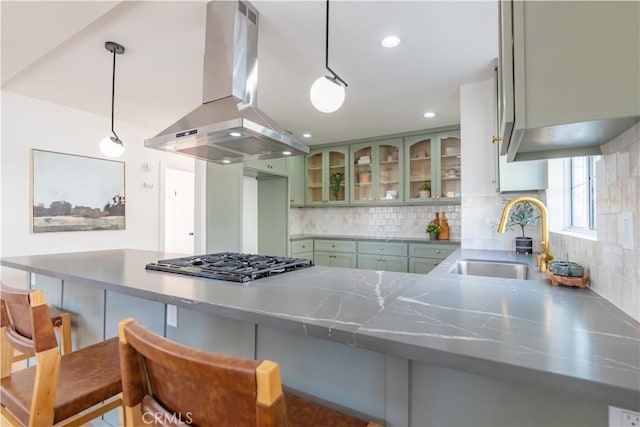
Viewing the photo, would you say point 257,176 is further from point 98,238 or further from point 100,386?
point 100,386

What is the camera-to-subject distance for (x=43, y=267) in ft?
5.57

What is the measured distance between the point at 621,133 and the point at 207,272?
5.25ft

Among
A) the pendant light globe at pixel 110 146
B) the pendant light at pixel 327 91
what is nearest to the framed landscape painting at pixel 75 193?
the pendant light globe at pixel 110 146

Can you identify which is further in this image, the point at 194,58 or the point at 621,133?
the point at 194,58

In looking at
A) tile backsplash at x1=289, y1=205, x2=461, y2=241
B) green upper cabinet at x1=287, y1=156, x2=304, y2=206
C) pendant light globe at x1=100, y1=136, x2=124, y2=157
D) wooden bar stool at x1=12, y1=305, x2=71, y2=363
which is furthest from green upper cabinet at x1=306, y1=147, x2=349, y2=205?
wooden bar stool at x1=12, y1=305, x2=71, y2=363

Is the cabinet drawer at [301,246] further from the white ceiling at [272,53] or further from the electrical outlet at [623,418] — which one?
the electrical outlet at [623,418]

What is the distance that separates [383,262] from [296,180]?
1.80m

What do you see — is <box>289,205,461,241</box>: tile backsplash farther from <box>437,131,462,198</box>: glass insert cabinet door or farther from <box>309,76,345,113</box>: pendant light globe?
<box>309,76,345,113</box>: pendant light globe

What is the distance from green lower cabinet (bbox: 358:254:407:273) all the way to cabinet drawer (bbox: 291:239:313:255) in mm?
792

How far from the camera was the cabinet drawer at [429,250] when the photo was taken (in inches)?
142

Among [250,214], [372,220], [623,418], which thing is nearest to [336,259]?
[372,220]

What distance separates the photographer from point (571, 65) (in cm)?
72

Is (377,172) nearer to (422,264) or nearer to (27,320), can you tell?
(422,264)

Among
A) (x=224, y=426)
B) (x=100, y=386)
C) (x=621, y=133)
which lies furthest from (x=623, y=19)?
(x=100, y=386)
